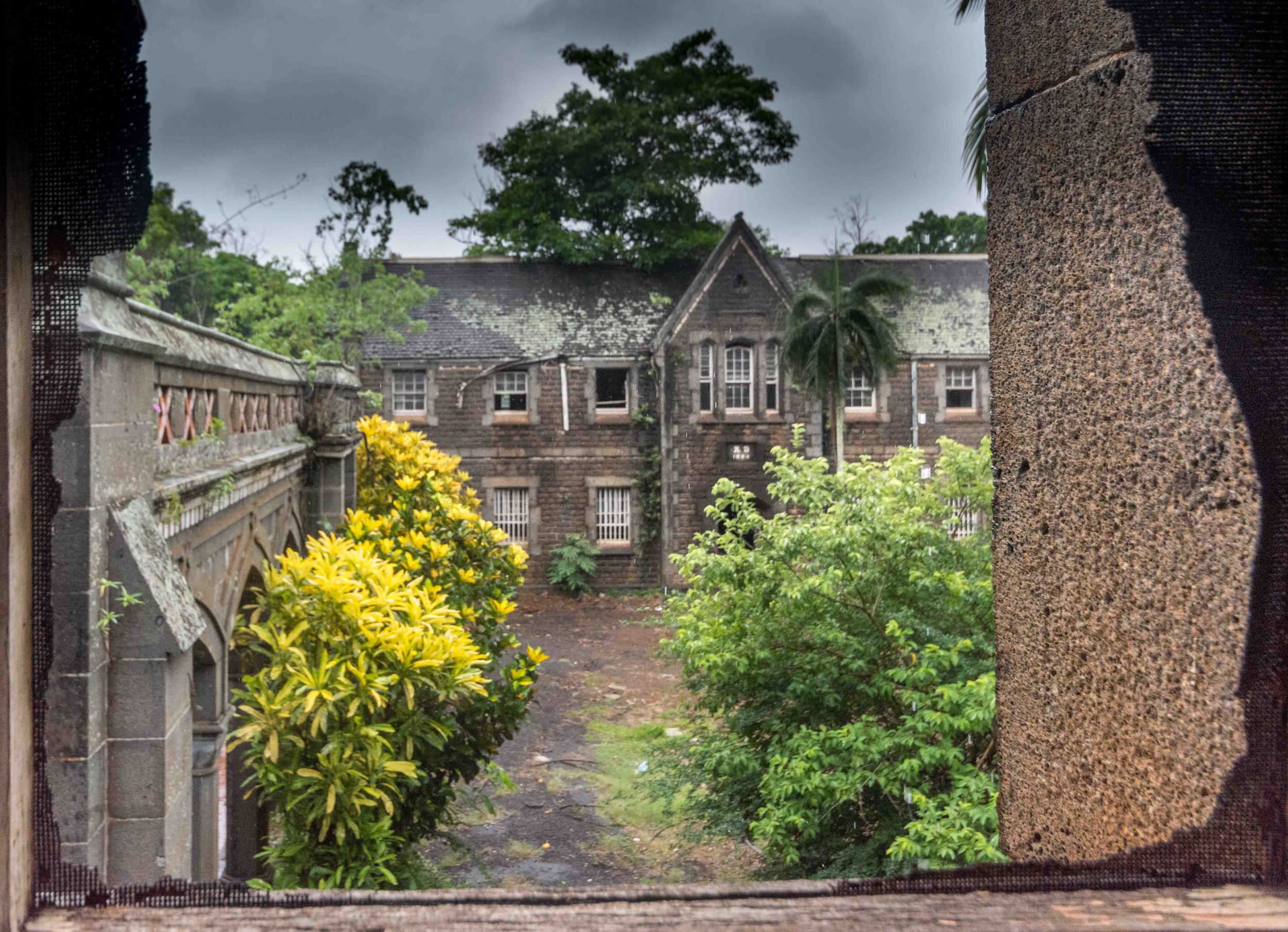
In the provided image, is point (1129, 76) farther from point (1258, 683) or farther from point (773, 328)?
point (773, 328)

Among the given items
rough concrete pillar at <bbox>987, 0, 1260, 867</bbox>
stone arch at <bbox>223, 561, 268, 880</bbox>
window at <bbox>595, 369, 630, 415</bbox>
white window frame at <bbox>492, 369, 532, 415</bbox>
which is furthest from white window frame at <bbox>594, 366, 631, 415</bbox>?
rough concrete pillar at <bbox>987, 0, 1260, 867</bbox>

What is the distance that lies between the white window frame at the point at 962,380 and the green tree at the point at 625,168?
23.6ft

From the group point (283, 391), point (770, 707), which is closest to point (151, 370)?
point (283, 391)

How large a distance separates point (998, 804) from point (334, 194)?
1968cm

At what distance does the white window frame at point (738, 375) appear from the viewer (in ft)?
80.9

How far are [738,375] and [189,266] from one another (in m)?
12.7

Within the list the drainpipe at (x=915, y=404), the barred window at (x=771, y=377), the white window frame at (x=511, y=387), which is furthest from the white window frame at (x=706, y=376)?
the drainpipe at (x=915, y=404)

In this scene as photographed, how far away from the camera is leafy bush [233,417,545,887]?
4.83m

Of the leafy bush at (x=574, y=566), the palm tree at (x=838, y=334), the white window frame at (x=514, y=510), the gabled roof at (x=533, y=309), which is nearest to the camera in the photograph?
the palm tree at (x=838, y=334)

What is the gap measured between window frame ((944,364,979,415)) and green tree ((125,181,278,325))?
16.5 meters

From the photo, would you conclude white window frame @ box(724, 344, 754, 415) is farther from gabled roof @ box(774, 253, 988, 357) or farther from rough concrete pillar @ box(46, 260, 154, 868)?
rough concrete pillar @ box(46, 260, 154, 868)

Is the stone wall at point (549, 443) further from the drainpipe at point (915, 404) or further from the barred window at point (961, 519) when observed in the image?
the barred window at point (961, 519)

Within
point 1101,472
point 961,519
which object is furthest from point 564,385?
point 1101,472

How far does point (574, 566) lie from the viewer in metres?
24.3
